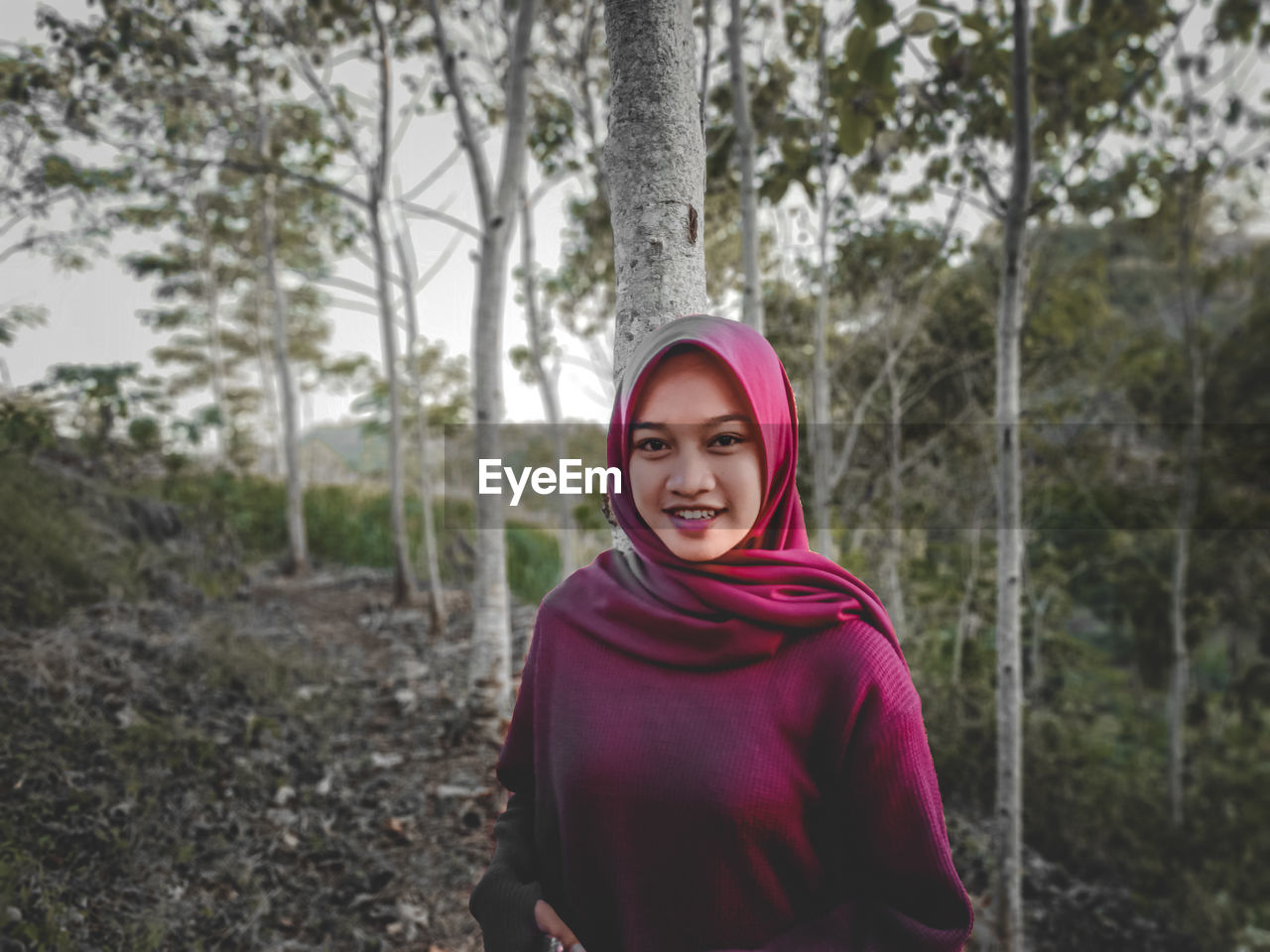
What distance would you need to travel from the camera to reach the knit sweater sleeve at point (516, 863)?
1.06 m

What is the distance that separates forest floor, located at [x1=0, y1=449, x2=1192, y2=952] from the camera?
259cm

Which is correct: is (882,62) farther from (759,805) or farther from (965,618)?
(965,618)

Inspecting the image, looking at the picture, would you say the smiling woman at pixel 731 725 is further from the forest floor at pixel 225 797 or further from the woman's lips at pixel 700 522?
the forest floor at pixel 225 797

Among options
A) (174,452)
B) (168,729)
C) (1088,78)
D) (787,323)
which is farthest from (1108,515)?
(174,452)

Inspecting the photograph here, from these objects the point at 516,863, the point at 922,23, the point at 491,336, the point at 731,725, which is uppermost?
the point at 922,23

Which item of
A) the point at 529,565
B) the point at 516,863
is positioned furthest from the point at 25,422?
the point at 529,565

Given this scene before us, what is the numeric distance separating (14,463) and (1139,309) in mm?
16799

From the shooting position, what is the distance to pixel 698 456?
971 mm

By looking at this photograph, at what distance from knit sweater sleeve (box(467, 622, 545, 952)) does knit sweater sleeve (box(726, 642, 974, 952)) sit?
38cm

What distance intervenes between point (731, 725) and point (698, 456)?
0.38m

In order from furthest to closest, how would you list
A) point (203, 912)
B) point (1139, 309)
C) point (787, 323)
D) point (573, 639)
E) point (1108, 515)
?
point (1139, 309) < point (1108, 515) < point (787, 323) < point (203, 912) < point (573, 639)

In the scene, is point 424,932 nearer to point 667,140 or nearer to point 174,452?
point 667,140

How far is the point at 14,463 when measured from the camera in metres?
5.29

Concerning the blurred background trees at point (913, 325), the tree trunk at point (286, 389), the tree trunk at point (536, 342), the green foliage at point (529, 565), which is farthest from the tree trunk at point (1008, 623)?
the tree trunk at point (286, 389)
